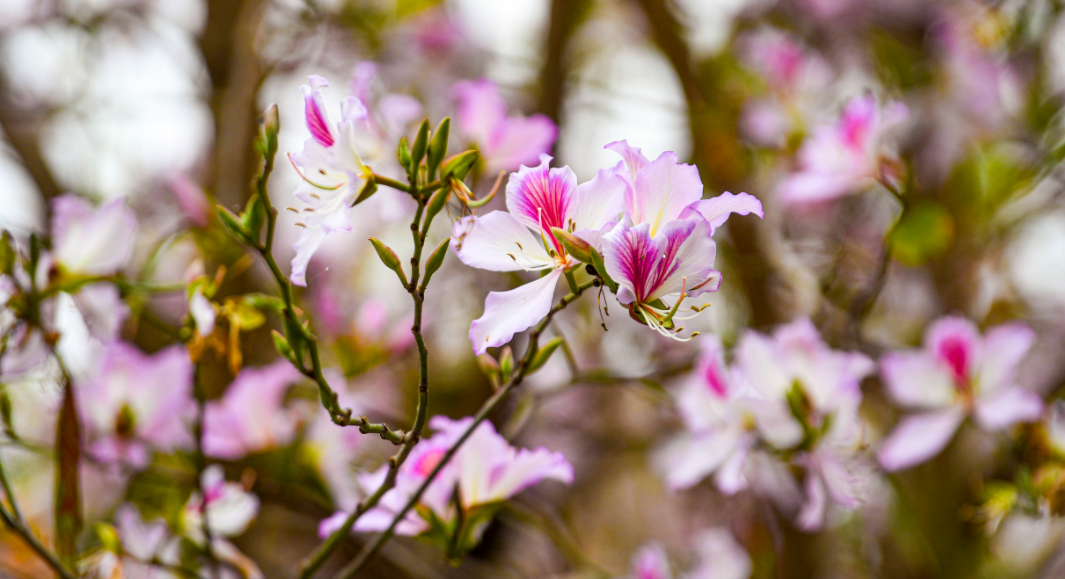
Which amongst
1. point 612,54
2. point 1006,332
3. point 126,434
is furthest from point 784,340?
point 612,54

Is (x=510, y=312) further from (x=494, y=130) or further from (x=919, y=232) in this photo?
(x=919, y=232)

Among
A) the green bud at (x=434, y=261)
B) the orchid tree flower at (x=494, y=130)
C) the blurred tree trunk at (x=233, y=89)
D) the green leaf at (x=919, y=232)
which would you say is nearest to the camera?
the green bud at (x=434, y=261)

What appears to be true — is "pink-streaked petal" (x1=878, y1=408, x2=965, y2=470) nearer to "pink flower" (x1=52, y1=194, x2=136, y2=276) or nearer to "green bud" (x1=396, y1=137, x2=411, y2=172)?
"green bud" (x1=396, y1=137, x2=411, y2=172)

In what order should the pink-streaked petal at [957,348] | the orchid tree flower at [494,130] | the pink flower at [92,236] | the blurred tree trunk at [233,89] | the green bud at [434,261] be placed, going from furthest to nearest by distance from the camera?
1. the blurred tree trunk at [233,89]
2. the pink-streaked petal at [957,348]
3. the orchid tree flower at [494,130]
4. the pink flower at [92,236]
5. the green bud at [434,261]

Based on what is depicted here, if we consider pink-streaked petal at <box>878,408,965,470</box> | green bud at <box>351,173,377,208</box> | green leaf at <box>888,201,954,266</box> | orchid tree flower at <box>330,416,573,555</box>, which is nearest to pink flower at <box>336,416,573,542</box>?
orchid tree flower at <box>330,416,573,555</box>

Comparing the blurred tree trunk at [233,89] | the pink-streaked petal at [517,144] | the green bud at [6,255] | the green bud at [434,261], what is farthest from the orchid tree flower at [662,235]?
the blurred tree trunk at [233,89]

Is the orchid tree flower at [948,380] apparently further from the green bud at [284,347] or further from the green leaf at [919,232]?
the green bud at [284,347]

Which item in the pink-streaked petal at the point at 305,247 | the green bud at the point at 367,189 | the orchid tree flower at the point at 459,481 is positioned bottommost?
the orchid tree flower at the point at 459,481
